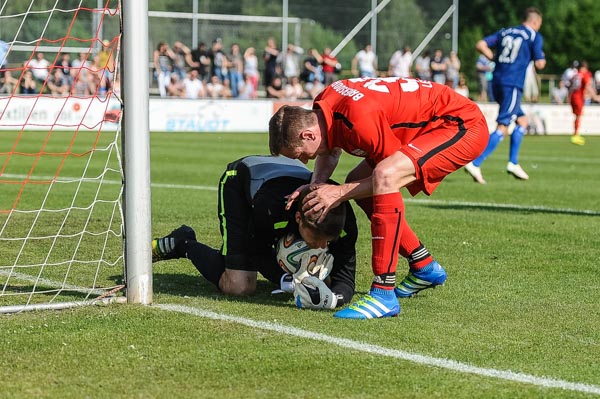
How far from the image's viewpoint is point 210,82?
3434 cm

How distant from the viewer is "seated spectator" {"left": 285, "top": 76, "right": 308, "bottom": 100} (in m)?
35.2

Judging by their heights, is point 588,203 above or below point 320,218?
below

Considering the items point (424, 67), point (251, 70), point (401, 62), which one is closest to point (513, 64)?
point (251, 70)

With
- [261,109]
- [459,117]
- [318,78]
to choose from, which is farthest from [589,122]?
[459,117]

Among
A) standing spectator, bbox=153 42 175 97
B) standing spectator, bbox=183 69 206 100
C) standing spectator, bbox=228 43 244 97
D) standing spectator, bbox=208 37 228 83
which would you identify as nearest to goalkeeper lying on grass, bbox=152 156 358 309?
standing spectator, bbox=153 42 175 97

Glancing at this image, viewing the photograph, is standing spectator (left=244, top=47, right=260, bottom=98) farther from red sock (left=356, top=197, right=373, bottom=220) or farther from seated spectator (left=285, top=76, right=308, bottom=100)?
red sock (left=356, top=197, right=373, bottom=220)

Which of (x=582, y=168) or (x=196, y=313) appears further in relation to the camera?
(x=582, y=168)

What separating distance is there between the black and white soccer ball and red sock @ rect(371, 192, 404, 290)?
0.51 meters

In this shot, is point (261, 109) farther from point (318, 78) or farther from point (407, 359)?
point (407, 359)

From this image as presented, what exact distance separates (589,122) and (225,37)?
1334 cm

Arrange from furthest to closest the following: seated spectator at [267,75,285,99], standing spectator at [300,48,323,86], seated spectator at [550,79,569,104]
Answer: seated spectator at [550,79,569,104]
standing spectator at [300,48,323,86]
seated spectator at [267,75,285,99]

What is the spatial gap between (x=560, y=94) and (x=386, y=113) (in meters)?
42.2

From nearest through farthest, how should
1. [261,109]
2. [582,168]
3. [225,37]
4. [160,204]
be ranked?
[160,204]
[582,168]
[261,109]
[225,37]

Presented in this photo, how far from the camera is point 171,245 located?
6906mm
